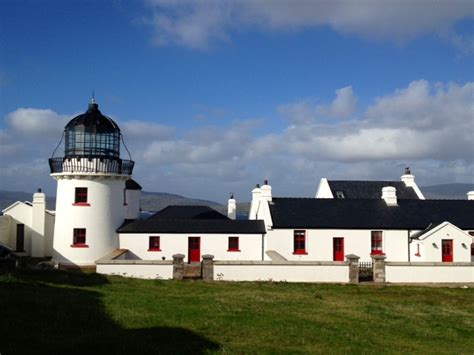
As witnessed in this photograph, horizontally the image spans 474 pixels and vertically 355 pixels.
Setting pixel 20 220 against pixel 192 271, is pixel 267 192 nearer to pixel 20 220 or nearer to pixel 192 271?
pixel 192 271

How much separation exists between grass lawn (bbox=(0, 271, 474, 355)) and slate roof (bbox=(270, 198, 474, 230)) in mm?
10949

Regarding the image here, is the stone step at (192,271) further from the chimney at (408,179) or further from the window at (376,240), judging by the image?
the chimney at (408,179)

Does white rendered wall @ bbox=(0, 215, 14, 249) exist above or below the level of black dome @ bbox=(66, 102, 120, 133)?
below

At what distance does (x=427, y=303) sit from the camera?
21.7 metres

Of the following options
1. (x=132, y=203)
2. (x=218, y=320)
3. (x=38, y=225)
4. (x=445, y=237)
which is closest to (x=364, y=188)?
(x=445, y=237)

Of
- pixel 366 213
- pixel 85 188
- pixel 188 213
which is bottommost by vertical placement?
pixel 366 213

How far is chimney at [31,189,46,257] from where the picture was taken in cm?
3506

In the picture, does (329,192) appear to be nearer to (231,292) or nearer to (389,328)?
(231,292)

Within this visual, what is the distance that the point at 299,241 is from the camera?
112ft

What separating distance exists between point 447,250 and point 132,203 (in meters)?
22.2

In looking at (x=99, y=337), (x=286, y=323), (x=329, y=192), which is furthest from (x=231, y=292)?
(x=329, y=192)

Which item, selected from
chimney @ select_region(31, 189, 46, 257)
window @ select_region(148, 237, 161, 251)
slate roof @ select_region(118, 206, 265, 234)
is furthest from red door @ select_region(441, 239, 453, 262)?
chimney @ select_region(31, 189, 46, 257)

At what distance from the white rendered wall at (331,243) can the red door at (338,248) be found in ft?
0.62

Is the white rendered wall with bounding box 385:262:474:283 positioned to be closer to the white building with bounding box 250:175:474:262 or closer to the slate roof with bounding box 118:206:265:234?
the white building with bounding box 250:175:474:262
